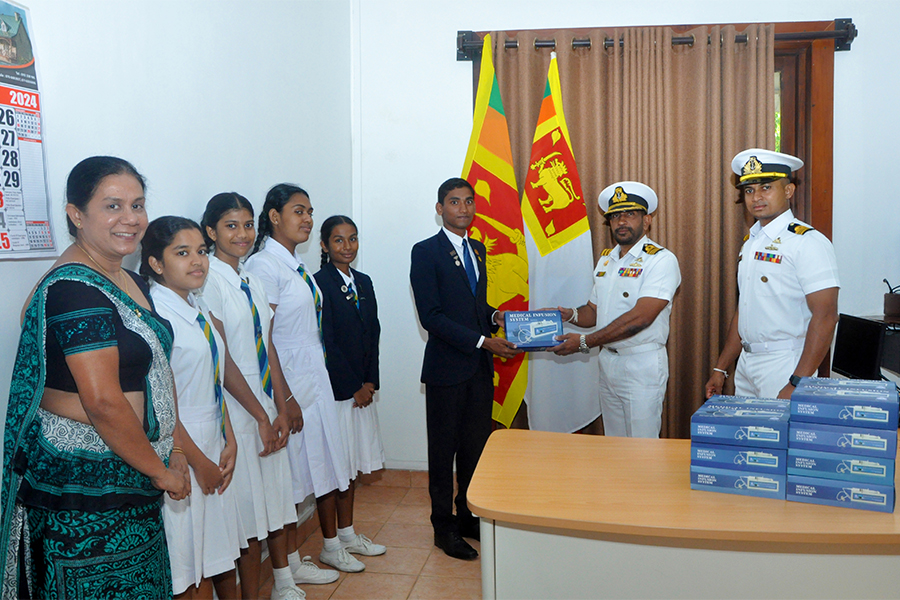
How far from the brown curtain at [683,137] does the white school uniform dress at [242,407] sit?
2.00m

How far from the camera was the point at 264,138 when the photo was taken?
9.66 feet

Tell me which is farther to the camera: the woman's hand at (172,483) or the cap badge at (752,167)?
the cap badge at (752,167)

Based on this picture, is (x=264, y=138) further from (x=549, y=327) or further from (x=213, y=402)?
(x=549, y=327)

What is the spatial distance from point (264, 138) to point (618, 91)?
2.02 m

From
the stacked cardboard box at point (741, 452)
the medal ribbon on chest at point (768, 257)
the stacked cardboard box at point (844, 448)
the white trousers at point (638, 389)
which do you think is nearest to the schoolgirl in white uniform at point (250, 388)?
the stacked cardboard box at point (741, 452)

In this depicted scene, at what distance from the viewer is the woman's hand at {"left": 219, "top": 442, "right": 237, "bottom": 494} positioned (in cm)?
203

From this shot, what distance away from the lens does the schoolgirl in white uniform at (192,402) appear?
1.89 meters

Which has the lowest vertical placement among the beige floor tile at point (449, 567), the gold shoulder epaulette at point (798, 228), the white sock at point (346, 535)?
the beige floor tile at point (449, 567)

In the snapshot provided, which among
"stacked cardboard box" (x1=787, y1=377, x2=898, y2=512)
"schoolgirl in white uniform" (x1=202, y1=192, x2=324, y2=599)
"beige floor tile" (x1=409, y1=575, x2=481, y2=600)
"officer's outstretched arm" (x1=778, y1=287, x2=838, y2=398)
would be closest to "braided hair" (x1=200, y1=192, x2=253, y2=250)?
"schoolgirl in white uniform" (x1=202, y1=192, x2=324, y2=599)

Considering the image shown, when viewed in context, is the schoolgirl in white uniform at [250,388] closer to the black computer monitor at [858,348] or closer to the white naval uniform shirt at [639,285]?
the white naval uniform shirt at [639,285]

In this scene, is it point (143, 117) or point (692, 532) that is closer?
point (692, 532)

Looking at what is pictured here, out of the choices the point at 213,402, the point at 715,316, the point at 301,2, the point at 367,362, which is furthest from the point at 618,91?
the point at 213,402

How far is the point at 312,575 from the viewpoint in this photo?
2773mm

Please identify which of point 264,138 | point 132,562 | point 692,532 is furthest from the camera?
point 264,138
